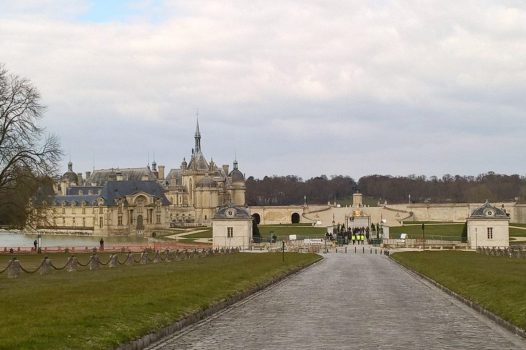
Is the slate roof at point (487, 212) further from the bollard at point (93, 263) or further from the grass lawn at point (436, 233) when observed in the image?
the bollard at point (93, 263)

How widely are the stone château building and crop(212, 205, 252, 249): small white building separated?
69.0 m

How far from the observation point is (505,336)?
1639cm

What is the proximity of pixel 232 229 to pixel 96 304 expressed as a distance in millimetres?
64023

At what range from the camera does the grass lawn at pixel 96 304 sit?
45.6ft

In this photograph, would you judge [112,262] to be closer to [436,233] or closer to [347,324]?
[347,324]

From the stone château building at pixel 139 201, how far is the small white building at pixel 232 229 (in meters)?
69.0

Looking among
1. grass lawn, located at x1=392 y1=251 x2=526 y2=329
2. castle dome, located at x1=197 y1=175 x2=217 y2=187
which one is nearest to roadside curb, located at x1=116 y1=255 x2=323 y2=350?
grass lawn, located at x1=392 y1=251 x2=526 y2=329

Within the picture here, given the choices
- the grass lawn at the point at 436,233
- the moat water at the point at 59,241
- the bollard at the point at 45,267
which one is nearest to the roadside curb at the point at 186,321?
the bollard at the point at 45,267

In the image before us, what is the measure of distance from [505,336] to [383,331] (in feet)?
7.95

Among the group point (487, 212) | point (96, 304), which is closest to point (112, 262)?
point (96, 304)

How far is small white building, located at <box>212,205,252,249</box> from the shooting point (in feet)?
271

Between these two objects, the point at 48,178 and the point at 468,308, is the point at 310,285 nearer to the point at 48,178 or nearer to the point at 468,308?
the point at 468,308

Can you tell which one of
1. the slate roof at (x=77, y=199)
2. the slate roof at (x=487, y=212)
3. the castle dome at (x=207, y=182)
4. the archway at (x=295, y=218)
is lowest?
the slate roof at (x=487, y=212)

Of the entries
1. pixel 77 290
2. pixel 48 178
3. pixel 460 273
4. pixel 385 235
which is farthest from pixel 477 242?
pixel 77 290
